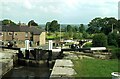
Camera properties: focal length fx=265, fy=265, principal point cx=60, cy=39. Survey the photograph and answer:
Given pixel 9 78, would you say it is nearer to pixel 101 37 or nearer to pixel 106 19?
pixel 101 37

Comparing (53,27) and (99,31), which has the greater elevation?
(53,27)

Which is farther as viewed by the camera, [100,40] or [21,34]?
[21,34]

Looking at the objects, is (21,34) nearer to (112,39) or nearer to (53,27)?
(112,39)

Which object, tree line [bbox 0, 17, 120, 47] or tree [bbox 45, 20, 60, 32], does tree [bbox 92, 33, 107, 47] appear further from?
tree [bbox 45, 20, 60, 32]

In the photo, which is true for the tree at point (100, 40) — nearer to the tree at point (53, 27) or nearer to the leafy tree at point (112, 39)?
the leafy tree at point (112, 39)

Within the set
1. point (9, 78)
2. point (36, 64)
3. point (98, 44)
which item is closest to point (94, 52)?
point (98, 44)

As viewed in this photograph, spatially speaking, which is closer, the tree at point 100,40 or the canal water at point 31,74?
the canal water at point 31,74

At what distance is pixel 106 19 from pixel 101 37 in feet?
94.3

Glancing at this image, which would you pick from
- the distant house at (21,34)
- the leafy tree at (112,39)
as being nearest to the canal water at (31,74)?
the leafy tree at (112,39)

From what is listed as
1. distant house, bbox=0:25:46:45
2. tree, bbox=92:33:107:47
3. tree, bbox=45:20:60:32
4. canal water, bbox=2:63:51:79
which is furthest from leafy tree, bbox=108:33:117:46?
tree, bbox=45:20:60:32

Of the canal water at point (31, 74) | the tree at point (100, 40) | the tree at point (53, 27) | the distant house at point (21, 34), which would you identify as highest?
the tree at point (53, 27)

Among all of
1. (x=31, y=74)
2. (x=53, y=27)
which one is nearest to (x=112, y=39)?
(x=31, y=74)

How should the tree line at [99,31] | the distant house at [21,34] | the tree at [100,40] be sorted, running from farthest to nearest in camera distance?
the distant house at [21,34] → the tree line at [99,31] → the tree at [100,40]

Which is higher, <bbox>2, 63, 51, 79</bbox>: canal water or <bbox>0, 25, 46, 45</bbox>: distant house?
<bbox>0, 25, 46, 45</bbox>: distant house
